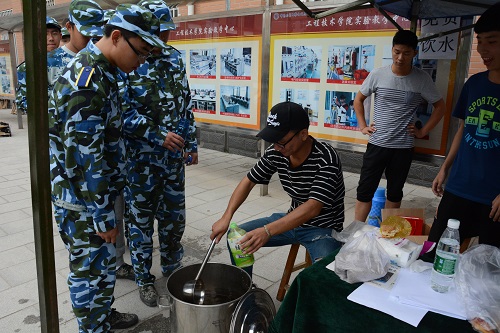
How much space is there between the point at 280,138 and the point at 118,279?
6.09 ft

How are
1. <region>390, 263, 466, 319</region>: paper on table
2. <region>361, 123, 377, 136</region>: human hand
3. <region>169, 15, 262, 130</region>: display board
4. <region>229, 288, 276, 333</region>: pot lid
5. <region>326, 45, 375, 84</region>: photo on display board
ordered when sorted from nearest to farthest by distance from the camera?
<region>390, 263, 466, 319</region>: paper on table → <region>229, 288, 276, 333</region>: pot lid → <region>361, 123, 377, 136</region>: human hand → <region>326, 45, 375, 84</region>: photo on display board → <region>169, 15, 262, 130</region>: display board

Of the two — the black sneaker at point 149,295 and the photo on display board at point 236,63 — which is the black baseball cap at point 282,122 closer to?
the black sneaker at point 149,295

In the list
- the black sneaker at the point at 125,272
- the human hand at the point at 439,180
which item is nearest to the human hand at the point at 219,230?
the black sneaker at the point at 125,272

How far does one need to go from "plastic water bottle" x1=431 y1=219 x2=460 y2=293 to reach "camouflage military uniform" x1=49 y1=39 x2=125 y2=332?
145cm

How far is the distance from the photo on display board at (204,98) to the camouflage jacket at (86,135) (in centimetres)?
394

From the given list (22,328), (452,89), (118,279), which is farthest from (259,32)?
(22,328)

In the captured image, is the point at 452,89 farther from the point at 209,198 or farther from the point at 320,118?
the point at 209,198

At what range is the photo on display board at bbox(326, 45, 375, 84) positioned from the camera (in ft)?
14.0

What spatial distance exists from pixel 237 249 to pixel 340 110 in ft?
9.63

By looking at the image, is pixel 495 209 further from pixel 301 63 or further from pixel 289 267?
pixel 301 63

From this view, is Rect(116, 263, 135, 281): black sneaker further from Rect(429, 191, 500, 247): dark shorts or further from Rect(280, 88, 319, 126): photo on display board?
Rect(280, 88, 319, 126): photo on display board

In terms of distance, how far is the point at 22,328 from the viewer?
8.07 ft

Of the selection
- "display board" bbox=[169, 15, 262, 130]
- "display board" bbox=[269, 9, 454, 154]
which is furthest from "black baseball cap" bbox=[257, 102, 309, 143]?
"display board" bbox=[169, 15, 262, 130]

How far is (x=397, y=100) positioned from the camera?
3438 mm
